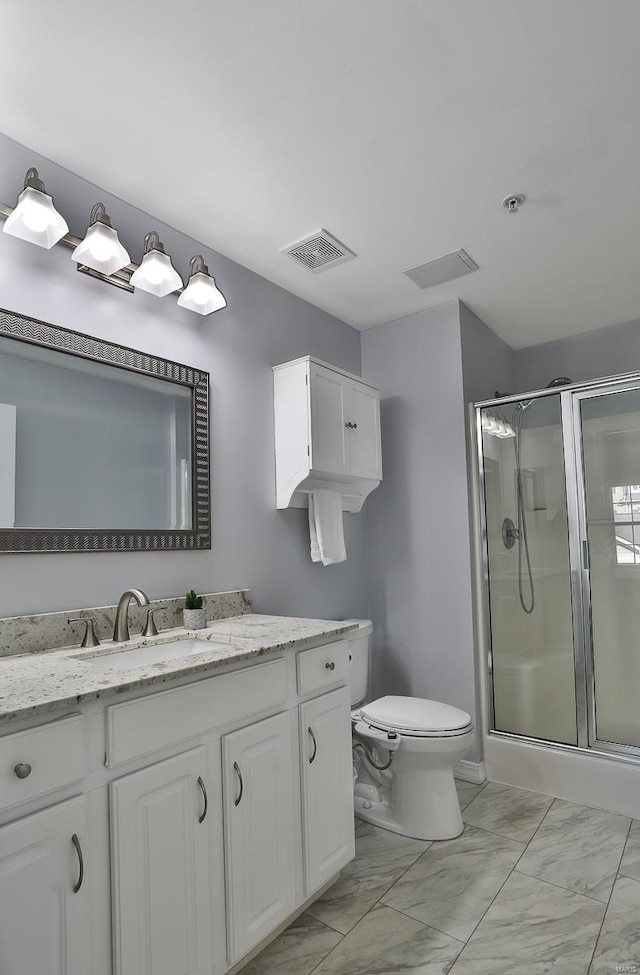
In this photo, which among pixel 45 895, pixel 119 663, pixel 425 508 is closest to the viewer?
pixel 45 895

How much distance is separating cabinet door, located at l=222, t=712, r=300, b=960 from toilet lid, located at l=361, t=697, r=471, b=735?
2.37 feet

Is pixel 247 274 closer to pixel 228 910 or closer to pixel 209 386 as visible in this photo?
pixel 209 386

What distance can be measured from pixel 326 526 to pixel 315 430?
476mm

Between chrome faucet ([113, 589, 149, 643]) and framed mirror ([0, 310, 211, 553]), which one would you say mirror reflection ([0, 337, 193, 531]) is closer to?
framed mirror ([0, 310, 211, 553])

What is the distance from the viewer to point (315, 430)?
103 inches

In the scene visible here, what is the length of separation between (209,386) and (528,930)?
216 cm

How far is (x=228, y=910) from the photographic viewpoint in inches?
58.1

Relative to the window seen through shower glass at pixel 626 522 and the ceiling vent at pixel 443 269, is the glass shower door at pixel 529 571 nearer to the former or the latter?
the window seen through shower glass at pixel 626 522

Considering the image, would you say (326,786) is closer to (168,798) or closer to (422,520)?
(168,798)

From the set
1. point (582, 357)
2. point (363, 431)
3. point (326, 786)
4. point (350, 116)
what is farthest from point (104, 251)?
point (582, 357)

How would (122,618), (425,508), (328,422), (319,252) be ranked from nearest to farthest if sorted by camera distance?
(122,618), (319,252), (328,422), (425,508)

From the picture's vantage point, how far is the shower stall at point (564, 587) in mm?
2680

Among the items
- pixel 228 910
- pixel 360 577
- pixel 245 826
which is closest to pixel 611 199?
pixel 360 577

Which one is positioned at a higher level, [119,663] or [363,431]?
[363,431]
